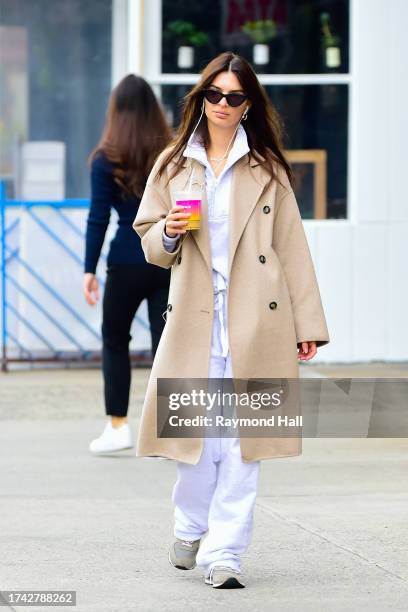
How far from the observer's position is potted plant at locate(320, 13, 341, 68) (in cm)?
1090

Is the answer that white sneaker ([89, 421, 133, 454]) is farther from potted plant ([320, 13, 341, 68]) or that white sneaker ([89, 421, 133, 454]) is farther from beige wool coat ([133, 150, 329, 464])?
potted plant ([320, 13, 341, 68])

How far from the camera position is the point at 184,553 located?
5160mm

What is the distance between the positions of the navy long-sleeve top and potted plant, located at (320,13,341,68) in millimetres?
3896

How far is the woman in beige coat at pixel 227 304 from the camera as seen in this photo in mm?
4992

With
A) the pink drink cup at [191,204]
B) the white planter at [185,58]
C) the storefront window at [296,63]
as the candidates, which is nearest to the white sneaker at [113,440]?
the pink drink cup at [191,204]

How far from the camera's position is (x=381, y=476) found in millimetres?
7039

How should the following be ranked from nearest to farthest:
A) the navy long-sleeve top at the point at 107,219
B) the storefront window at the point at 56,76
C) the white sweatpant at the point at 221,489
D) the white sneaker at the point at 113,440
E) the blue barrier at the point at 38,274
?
the white sweatpant at the point at 221,489, the navy long-sleeve top at the point at 107,219, the white sneaker at the point at 113,440, the blue barrier at the point at 38,274, the storefront window at the point at 56,76

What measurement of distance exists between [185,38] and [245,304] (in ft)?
20.3

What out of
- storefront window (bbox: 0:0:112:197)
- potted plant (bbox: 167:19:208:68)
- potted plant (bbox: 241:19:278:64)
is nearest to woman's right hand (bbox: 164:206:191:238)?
potted plant (bbox: 167:19:208:68)

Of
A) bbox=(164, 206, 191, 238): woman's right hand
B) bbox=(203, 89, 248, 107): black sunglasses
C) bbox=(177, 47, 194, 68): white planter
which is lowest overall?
bbox=(164, 206, 191, 238): woman's right hand

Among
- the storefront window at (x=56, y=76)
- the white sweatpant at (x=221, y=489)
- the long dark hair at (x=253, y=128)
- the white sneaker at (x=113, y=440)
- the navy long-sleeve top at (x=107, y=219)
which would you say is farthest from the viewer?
the storefront window at (x=56, y=76)

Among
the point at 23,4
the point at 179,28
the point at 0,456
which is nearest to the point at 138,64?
the point at 179,28

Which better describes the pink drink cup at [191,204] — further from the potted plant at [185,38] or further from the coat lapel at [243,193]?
the potted plant at [185,38]

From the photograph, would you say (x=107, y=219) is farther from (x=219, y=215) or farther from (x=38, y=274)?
(x=38, y=274)
